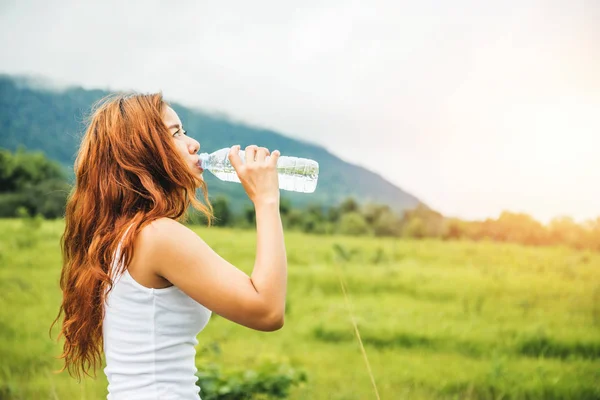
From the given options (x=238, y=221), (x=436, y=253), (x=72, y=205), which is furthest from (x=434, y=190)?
(x=72, y=205)

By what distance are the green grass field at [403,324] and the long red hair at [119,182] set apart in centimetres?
159

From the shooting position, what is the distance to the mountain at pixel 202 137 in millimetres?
3674

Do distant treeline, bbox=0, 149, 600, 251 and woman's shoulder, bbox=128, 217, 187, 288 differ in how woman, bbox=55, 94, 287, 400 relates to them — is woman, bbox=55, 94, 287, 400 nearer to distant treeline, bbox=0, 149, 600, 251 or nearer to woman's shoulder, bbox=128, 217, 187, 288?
woman's shoulder, bbox=128, 217, 187, 288

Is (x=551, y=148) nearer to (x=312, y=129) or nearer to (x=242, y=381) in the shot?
(x=312, y=129)

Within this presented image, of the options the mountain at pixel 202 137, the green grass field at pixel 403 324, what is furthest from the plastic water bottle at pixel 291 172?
the mountain at pixel 202 137

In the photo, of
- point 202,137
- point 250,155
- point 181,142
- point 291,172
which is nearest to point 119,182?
point 181,142

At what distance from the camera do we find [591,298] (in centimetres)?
309

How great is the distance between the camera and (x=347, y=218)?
151 inches

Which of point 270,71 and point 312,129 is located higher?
point 270,71

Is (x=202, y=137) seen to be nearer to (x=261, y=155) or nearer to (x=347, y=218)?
(x=347, y=218)

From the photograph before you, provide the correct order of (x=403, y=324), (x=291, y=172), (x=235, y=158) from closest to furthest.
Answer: (x=235, y=158) → (x=291, y=172) → (x=403, y=324)

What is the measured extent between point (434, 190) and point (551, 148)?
62cm

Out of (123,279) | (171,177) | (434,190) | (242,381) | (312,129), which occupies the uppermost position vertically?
(312,129)

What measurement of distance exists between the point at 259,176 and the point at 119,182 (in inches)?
10.6
